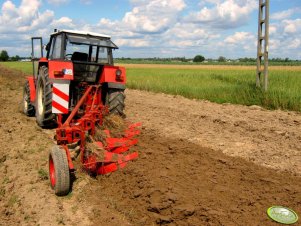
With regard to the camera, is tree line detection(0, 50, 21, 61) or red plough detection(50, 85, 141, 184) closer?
red plough detection(50, 85, 141, 184)

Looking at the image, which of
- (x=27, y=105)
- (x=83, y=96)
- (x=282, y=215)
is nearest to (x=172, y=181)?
(x=282, y=215)

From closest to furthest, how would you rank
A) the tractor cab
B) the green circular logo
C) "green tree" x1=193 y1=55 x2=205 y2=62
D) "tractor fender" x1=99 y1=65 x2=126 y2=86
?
the green circular logo, "tractor fender" x1=99 y1=65 x2=126 y2=86, the tractor cab, "green tree" x1=193 y1=55 x2=205 y2=62

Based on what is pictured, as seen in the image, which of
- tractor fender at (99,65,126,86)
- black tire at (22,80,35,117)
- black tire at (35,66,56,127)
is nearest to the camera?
black tire at (35,66,56,127)

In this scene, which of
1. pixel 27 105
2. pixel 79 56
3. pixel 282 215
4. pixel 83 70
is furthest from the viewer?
pixel 27 105

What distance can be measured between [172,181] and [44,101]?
3563mm

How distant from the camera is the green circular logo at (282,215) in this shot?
3479 mm

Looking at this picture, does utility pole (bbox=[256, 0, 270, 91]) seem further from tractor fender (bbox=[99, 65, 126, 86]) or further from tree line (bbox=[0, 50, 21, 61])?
tree line (bbox=[0, 50, 21, 61])

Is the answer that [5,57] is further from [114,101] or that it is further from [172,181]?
[172,181]

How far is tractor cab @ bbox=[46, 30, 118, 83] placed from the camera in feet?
23.4

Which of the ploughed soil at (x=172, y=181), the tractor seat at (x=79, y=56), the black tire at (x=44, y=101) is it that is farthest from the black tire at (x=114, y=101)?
the black tire at (x=44, y=101)

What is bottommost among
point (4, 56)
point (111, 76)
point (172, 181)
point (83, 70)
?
point (172, 181)

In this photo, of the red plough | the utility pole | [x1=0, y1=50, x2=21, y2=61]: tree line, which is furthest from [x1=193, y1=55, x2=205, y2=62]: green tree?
the red plough

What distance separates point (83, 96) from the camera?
6.24 metres

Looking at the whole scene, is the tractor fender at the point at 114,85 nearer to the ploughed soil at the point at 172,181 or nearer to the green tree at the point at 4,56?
the ploughed soil at the point at 172,181
